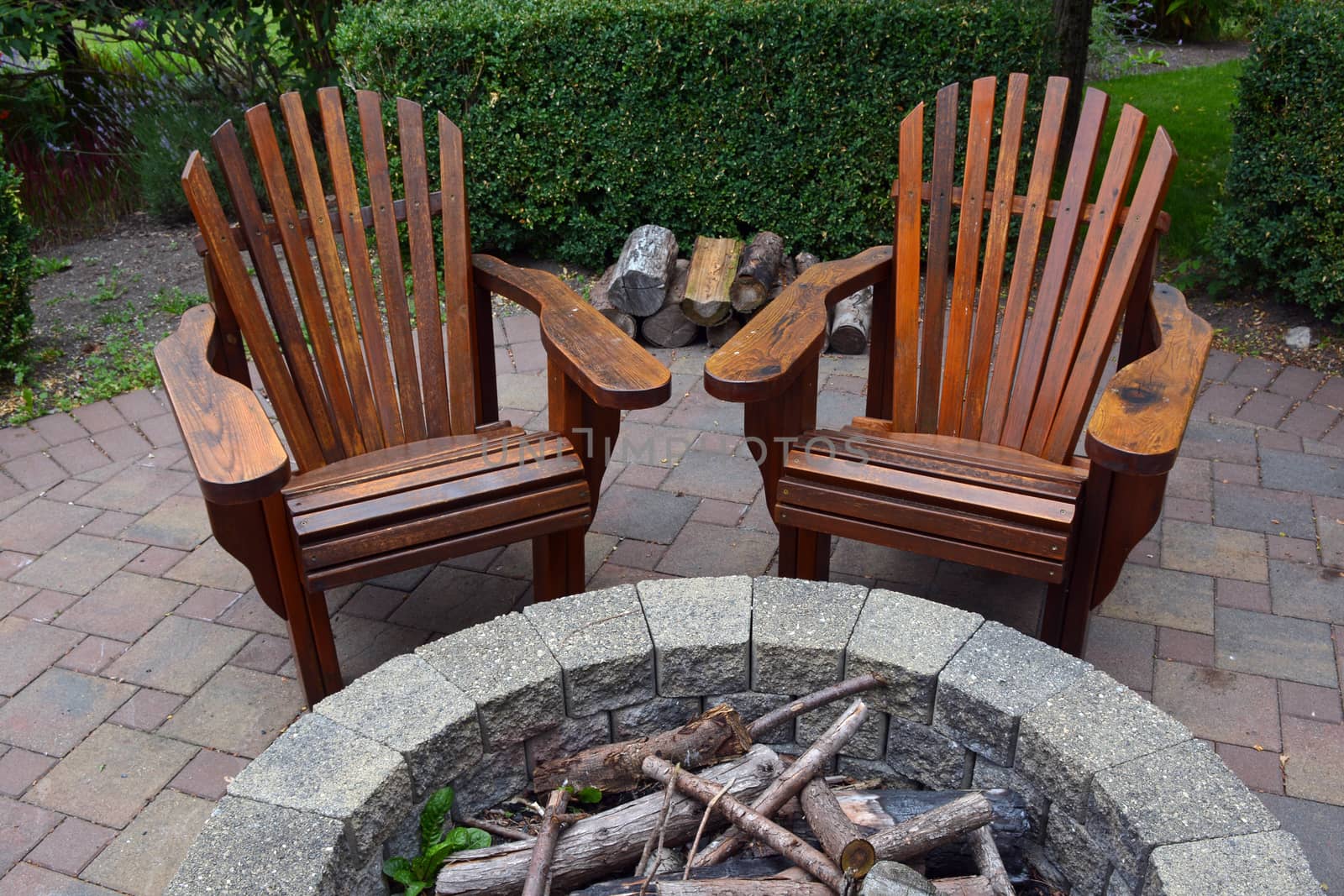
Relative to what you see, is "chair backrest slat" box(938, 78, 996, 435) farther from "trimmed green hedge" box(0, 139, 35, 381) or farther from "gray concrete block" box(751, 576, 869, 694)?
"trimmed green hedge" box(0, 139, 35, 381)

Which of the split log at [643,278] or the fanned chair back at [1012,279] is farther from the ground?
the fanned chair back at [1012,279]

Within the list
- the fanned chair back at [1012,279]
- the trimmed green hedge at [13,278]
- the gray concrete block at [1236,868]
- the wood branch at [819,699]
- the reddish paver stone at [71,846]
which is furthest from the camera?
the trimmed green hedge at [13,278]

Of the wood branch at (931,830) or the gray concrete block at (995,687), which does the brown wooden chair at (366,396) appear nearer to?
the gray concrete block at (995,687)

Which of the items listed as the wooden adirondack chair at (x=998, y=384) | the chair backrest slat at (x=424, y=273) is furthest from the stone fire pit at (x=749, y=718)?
the chair backrest slat at (x=424, y=273)

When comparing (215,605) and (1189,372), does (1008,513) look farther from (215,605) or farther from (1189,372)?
(215,605)

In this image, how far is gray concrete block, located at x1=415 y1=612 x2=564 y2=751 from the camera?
176 cm

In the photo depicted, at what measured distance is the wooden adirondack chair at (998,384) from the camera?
204cm

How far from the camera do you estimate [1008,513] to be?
2.05 m

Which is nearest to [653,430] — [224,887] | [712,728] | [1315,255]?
[712,728]

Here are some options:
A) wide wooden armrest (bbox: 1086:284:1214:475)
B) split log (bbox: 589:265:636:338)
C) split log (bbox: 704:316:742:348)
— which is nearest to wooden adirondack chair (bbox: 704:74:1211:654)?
wide wooden armrest (bbox: 1086:284:1214:475)

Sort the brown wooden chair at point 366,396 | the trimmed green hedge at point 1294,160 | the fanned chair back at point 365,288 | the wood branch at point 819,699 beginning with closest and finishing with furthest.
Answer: the wood branch at point 819,699, the brown wooden chair at point 366,396, the fanned chair back at point 365,288, the trimmed green hedge at point 1294,160

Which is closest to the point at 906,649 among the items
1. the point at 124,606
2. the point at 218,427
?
the point at 218,427

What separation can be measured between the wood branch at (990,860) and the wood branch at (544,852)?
653 mm

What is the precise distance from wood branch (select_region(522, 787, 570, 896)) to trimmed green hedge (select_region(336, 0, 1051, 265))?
3234 mm
